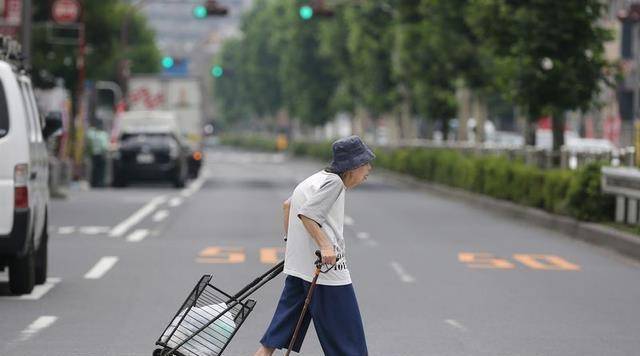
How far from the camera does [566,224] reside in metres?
22.9

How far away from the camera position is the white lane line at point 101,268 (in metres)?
15.7

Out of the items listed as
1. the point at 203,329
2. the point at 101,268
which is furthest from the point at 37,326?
the point at 101,268

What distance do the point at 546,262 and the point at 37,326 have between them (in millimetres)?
7934

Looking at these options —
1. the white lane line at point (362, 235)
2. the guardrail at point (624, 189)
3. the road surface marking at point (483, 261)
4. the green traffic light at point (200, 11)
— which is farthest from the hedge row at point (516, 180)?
the green traffic light at point (200, 11)

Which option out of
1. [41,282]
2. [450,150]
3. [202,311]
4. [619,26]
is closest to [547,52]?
[450,150]

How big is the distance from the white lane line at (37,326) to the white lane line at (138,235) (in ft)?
28.4

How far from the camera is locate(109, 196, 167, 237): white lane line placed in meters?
22.5

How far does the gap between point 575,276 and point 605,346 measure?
18.1ft

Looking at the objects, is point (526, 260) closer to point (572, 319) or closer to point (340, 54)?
point (572, 319)

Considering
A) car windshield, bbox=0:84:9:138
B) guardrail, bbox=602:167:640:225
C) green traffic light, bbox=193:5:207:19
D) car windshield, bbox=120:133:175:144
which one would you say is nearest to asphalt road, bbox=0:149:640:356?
guardrail, bbox=602:167:640:225

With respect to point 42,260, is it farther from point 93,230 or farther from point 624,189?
point 624,189

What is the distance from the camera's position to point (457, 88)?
47531mm

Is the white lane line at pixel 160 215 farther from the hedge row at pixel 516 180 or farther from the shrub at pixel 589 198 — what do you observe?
the shrub at pixel 589 198

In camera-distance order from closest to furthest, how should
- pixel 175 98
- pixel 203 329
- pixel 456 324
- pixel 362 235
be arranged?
pixel 203 329, pixel 456 324, pixel 362 235, pixel 175 98
